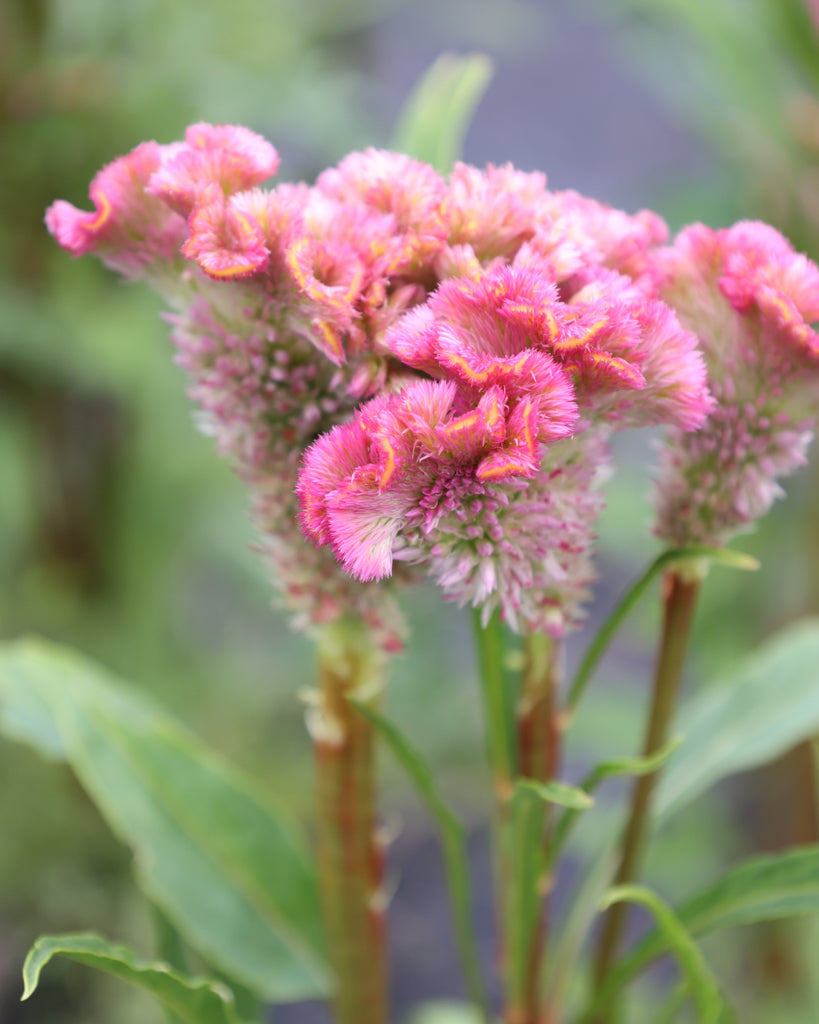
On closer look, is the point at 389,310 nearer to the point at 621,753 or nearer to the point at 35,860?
the point at 621,753

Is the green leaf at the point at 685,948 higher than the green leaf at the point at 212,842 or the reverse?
higher

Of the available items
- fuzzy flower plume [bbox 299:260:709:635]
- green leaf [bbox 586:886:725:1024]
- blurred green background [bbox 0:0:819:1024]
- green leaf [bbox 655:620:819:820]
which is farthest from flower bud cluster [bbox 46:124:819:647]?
blurred green background [bbox 0:0:819:1024]

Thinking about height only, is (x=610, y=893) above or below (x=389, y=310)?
below

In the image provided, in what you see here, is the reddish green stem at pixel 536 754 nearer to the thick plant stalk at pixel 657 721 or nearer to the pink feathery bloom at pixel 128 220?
the thick plant stalk at pixel 657 721

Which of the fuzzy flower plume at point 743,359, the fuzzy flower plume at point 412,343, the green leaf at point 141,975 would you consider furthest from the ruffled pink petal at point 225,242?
the green leaf at point 141,975

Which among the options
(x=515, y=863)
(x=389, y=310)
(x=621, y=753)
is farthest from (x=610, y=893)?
(x=621, y=753)
